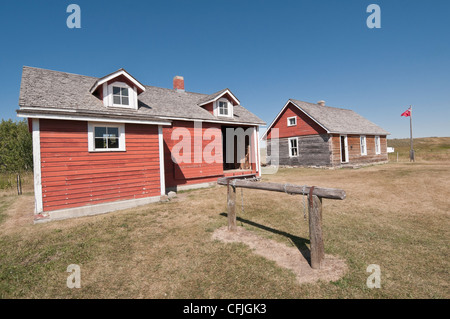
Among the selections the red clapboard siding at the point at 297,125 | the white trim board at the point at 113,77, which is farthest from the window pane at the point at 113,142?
the red clapboard siding at the point at 297,125

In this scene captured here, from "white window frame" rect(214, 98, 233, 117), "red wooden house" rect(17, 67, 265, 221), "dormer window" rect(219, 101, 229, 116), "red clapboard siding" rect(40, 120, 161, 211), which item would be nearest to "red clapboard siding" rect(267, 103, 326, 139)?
"white window frame" rect(214, 98, 233, 117)

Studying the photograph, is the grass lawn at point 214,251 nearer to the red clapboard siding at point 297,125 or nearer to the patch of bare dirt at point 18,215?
the patch of bare dirt at point 18,215

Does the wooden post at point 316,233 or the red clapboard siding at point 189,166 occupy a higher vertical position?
the red clapboard siding at point 189,166

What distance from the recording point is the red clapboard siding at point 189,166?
1268 cm

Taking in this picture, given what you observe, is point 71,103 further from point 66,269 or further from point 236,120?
point 236,120

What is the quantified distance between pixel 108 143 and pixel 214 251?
745 cm

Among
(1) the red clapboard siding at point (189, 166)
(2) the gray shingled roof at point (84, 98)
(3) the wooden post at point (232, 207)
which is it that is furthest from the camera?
(1) the red clapboard siding at point (189, 166)

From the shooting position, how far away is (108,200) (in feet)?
31.1

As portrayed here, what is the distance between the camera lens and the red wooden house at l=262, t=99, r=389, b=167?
22.6 m

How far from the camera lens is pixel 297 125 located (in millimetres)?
24953

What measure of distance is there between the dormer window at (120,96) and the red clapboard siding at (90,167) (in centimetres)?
169

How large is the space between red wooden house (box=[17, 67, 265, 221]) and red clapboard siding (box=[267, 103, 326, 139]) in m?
13.2

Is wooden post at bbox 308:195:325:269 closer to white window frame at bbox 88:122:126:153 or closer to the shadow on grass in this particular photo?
the shadow on grass
